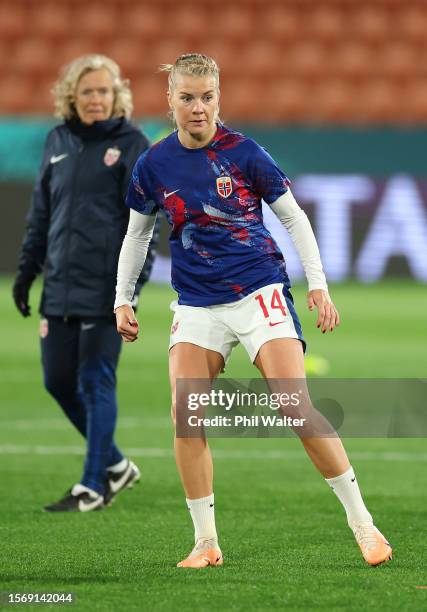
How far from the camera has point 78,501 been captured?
640 centimetres

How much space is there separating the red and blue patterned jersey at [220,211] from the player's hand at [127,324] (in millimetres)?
214

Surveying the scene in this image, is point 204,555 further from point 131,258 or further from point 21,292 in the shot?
point 21,292

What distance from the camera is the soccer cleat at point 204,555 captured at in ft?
16.0

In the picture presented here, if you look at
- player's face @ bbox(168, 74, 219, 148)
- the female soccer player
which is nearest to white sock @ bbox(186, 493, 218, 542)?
the female soccer player

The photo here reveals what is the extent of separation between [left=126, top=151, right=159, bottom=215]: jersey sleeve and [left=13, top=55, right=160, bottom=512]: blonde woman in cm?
136

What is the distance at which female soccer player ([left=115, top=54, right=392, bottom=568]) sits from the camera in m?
4.85

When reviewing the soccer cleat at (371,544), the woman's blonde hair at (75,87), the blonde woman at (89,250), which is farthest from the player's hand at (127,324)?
the woman's blonde hair at (75,87)

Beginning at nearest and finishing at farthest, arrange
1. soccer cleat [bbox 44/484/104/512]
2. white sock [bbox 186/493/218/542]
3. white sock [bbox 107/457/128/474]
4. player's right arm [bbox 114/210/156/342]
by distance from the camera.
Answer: white sock [bbox 186/493/218/542], player's right arm [bbox 114/210/156/342], soccer cleat [bbox 44/484/104/512], white sock [bbox 107/457/128/474]

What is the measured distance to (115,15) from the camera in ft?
77.9

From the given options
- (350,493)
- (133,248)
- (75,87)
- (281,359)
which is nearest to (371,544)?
(350,493)

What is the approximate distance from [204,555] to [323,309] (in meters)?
0.98

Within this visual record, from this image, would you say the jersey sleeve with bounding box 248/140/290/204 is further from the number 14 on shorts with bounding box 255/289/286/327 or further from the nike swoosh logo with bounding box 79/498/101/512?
the nike swoosh logo with bounding box 79/498/101/512

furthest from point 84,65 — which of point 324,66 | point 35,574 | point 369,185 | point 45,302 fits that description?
point 324,66

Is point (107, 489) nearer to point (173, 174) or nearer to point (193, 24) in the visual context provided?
point (173, 174)
